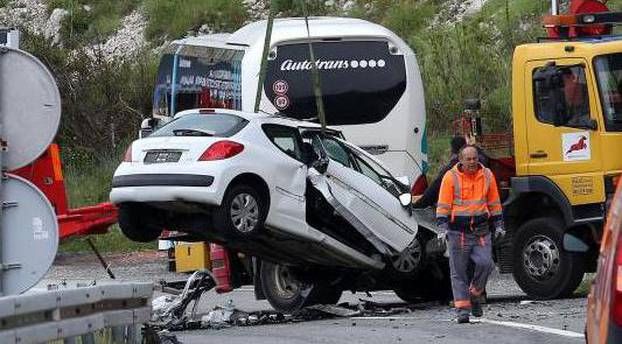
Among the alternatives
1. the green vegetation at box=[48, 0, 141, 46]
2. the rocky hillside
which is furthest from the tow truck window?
the green vegetation at box=[48, 0, 141, 46]

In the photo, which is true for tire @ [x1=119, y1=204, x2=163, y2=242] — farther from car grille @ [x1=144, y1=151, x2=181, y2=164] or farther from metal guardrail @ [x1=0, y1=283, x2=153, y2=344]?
metal guardrail @ [x1=0, y1=283, x2=153, y2=344]

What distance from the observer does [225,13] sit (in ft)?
151

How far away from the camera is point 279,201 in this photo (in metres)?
16.5

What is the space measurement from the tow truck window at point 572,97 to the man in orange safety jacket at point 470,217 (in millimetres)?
2065

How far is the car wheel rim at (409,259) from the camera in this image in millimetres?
17875

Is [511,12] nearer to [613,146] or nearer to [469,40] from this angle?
[469,40]

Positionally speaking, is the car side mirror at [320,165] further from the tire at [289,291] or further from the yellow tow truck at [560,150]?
the yellow tow truck at [560,150]

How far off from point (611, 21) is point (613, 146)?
6.66 feet

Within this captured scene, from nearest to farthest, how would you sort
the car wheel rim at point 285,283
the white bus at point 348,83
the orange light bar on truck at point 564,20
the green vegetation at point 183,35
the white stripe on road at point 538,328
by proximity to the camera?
the white stripe on road at point 538,328 → the car wheel rim at point 285,283 → the orange light bar on truck at point 564,20 → the white bus at point 348,83 → the green vegetation at point 183,35

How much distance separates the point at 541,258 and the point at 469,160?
8.85 ft

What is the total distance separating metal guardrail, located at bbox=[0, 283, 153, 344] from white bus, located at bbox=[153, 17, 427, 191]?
12.0 meters

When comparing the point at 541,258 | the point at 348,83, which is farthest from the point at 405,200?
the point at 348,83

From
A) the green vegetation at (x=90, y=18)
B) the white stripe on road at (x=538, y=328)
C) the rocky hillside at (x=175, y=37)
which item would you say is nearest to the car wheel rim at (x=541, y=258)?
the white stripe on road at (x=538, y=328)

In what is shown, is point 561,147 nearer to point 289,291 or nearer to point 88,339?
point 289,291
